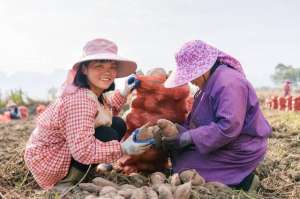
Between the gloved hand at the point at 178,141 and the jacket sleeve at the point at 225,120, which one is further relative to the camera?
the gloved hand at the point at 178,141

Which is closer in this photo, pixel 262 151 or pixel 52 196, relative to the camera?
pixel 52 196

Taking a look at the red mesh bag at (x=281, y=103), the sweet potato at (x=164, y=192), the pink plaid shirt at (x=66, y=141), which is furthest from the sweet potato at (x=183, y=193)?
the red mesh bag at (x=281, y=103)

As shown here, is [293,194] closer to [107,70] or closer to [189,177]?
[189,177]

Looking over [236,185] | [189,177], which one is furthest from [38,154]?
[236,185]

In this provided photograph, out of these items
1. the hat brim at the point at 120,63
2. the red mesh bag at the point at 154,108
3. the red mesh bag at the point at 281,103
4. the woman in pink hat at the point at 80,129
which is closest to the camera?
the woman in pink hat at the point at 80,129

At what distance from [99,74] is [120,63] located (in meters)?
0.28

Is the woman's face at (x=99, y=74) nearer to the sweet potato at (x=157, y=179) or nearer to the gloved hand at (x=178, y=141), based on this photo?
the gloved hand at (x=178, y=141)

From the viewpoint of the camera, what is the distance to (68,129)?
306 centimetres

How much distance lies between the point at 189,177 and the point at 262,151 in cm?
60

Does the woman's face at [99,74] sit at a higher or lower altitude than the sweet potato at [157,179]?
higher

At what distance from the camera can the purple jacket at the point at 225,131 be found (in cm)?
297

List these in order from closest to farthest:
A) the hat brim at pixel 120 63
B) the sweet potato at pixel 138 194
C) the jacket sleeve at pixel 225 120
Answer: the sweet potato at pixel 138 194
the jacket sleeve at pixel 225 120
the hat brim at pixel 120 63

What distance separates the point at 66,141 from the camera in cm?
321

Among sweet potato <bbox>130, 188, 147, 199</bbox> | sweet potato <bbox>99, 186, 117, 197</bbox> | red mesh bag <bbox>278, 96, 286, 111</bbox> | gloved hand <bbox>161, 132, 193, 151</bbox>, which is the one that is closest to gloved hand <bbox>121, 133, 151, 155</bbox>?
gloved hand <bbox>161, 132, 193, 151</bbox>
